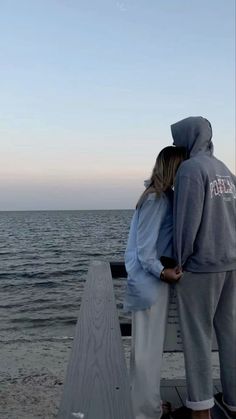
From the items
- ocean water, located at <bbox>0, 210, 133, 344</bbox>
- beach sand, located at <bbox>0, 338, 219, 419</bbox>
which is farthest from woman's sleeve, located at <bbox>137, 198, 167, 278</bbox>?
ocean water, located at <bbox>0, 210, 133, 344</bbox>

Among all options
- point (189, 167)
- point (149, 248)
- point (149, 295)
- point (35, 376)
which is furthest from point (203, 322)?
point (35, 376)

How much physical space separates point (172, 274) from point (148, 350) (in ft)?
1.62

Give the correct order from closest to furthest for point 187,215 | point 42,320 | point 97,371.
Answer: point 97,371, point 187,215, point 42,320

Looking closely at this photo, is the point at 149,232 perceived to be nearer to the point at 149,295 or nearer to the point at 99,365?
the point at 149,295

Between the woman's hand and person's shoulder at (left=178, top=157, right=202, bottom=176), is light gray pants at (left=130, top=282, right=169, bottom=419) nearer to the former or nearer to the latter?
the woman's hand

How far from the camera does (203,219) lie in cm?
223

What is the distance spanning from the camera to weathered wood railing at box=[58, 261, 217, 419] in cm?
143

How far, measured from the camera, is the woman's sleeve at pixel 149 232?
2.32 meters

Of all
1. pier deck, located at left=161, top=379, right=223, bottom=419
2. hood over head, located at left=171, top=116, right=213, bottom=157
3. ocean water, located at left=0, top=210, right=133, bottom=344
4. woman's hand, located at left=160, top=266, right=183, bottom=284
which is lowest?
ocean water, located at left=0, top=210, right=133, bottom=344

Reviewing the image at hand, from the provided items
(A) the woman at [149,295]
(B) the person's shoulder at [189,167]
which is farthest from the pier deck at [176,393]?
(B) the person's shoulder at [189,167]

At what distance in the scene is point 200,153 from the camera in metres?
2.36

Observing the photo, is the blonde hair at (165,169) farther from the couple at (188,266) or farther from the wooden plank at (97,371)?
the wooden plank at (97,371)

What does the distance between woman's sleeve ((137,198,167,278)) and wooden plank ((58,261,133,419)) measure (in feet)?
1.30

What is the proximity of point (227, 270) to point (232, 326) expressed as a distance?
1.13ft
